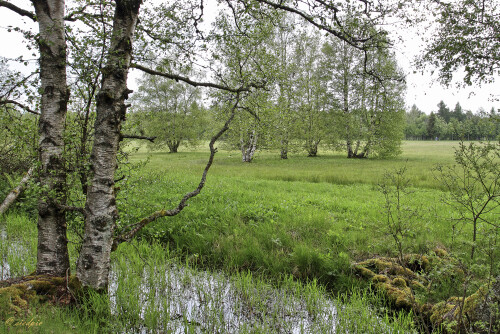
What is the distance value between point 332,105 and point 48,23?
31.9m

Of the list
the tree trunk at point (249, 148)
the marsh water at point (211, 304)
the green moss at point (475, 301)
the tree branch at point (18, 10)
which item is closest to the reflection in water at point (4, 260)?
the marsh water at point (211, 304)

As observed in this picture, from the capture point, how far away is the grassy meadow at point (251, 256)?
3.57 m

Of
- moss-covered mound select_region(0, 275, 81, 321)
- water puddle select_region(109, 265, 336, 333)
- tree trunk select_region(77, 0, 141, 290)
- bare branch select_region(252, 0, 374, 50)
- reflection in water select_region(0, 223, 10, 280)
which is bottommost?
water puddle select_region(109, 265, 336, 333)

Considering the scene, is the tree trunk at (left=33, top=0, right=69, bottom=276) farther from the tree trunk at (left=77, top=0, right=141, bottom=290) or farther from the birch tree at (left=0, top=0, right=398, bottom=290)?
the tree trunk at (left=77, top=0, right=141, bottom=290)

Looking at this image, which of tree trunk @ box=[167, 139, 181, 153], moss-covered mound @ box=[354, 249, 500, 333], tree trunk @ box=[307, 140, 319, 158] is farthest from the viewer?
tree trunk @ box=[167, 139, 181, 153]

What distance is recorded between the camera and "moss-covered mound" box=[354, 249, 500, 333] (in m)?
2.83

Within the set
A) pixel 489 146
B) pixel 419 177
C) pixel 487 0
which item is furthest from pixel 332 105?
pixel 489 146

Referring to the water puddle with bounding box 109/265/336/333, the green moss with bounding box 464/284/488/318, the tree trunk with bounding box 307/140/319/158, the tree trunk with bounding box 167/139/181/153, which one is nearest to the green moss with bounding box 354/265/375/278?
the water puddle with bounding box 109/265/336/333

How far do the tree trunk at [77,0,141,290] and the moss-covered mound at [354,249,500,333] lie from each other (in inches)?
140

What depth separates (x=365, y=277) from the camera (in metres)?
4.93

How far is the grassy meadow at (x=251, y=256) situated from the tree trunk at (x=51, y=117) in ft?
2.96

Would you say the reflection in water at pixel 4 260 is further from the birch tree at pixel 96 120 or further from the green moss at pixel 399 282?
the green moss at pixel 399 282

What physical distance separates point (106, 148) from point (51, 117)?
105 cm

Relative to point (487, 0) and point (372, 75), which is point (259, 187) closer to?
point (372, 75)
